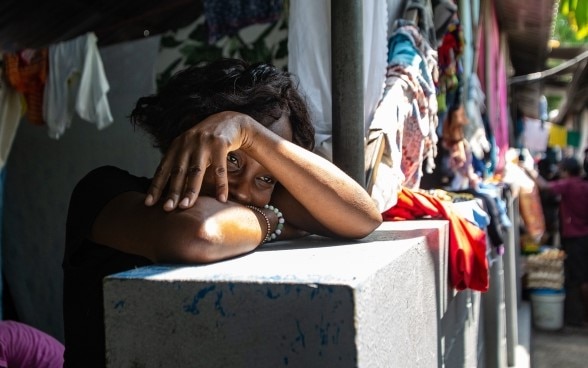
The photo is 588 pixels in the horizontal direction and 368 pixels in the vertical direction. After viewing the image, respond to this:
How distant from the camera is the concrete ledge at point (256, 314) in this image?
101 cm

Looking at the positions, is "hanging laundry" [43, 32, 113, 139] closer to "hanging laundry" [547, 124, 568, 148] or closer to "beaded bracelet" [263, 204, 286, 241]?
"beaded bracelet" [263, 204, 286, 241]

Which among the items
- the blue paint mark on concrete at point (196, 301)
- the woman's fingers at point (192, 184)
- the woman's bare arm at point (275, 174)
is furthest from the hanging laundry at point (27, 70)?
the blue paint mark on concrete at point (196, 301)

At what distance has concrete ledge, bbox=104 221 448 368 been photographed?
1.01m

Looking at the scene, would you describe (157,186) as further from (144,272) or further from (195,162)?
(144,272)

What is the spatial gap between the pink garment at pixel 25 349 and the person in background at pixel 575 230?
6.34 metres

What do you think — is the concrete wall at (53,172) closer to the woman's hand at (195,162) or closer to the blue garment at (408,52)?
the blue garment at (408,52)

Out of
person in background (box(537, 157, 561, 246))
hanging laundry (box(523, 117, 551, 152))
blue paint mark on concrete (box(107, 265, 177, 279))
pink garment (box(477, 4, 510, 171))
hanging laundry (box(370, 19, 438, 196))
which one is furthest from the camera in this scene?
hanging laundry (box(523, 117, 551, 152))

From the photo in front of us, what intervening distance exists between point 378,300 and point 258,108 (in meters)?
0.70

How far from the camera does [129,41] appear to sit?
15.5 ft

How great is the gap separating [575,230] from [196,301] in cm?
771

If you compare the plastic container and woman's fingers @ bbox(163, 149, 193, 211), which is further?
the plastic container

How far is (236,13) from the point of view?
3924 millimetres

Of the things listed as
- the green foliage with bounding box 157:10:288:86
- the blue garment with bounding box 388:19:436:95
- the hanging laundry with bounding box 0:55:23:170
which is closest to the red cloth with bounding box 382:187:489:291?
the blue garment with bounding box 388:19:436:95

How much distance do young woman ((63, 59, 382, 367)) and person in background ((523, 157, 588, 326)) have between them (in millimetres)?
6508
